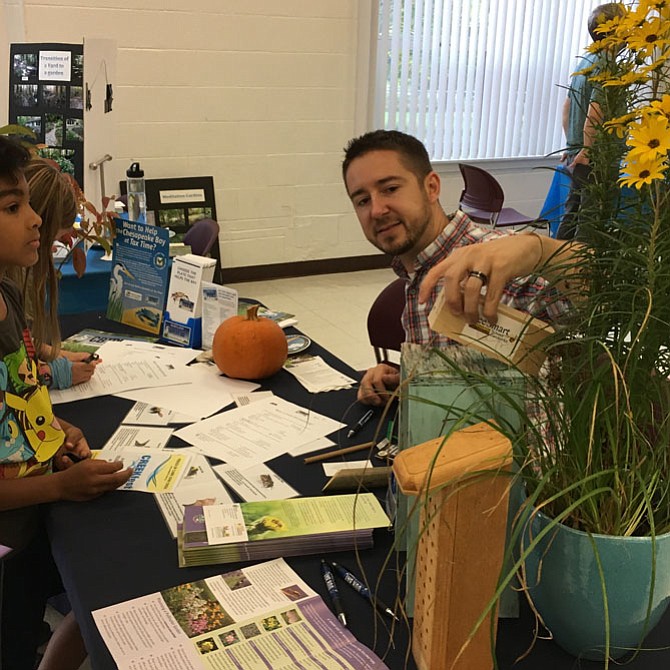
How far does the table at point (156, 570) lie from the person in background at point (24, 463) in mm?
48

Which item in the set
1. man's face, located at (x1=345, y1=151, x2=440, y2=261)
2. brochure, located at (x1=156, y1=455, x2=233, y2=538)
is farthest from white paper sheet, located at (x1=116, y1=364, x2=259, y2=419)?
man's face, located at (x1=345, y1=151, x2=440, y2=261)

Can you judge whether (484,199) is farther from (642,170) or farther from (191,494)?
(642,170)

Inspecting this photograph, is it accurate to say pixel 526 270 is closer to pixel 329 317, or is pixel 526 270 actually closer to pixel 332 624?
pixel 332 624

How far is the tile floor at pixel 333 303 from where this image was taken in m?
4.38

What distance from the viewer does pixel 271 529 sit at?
3.79ft

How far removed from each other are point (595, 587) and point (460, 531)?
0.16 meters

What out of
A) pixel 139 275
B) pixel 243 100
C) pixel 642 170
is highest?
pixel 243 100

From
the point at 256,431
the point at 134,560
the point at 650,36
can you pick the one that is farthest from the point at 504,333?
the point at 256,431

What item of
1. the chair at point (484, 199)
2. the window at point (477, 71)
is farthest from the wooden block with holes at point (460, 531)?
the window at point (477, 71)

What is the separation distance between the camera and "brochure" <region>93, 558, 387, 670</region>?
3.01ft

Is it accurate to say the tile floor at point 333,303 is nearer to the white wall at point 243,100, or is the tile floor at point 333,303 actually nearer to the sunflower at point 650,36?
the white wall at point 243,100

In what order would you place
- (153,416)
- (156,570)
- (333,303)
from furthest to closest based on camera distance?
(333,303) → (153,416) → (156,570)

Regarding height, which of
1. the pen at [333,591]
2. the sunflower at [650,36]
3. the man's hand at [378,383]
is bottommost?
the pen at [333,591]

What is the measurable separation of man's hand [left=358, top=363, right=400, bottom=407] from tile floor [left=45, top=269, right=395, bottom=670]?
2.29m
